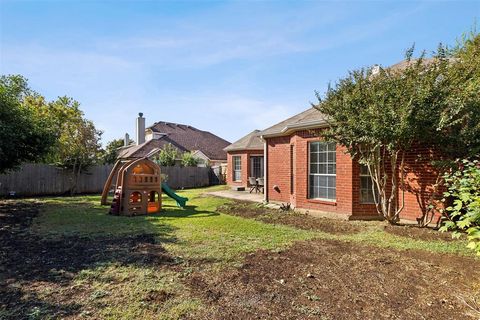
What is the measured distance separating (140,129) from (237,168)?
48.7 ft

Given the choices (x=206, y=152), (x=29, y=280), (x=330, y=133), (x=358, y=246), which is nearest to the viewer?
(x=29, y=280)

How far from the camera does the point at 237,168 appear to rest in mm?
21859

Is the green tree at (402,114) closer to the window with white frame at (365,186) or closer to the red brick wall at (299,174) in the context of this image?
the window with white frame at (365,186)

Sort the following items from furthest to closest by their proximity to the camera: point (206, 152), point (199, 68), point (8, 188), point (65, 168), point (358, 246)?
point (206, 152) → point (65, 168) → point (8, 188) → point (199, 68) → point (358, 246)

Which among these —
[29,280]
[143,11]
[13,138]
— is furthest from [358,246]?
[13,138]

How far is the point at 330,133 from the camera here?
329 inches

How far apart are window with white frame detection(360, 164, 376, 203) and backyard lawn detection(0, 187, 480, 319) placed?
1.26 meters

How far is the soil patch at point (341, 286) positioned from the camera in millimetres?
3385

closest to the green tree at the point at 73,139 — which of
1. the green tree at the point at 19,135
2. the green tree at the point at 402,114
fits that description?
the green tree at the point at 19,135

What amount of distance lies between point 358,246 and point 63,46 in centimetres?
1082

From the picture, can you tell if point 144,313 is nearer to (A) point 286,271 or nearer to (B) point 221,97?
(A) point 286,271

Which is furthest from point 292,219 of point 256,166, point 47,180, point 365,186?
point 47,180

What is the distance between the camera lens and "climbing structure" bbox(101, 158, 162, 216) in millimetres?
10266

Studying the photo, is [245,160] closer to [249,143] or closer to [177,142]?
[249,143]
